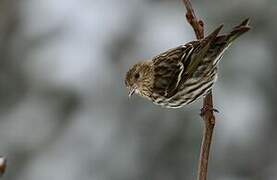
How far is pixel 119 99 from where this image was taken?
22.9 feet

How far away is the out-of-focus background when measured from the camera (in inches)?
263

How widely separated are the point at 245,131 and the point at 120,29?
5.38ft

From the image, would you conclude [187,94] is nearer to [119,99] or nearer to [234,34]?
[234,34]

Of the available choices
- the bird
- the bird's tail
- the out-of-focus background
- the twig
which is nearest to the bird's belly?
the bird

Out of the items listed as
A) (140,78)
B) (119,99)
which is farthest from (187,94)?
(119,99)

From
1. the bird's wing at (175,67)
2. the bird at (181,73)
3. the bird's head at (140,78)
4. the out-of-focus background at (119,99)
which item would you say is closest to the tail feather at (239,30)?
the bird at (181,73)

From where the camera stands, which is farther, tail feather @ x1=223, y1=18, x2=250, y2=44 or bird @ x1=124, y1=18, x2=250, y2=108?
bird @ x1=124, y1=18, x2=250, y2=108

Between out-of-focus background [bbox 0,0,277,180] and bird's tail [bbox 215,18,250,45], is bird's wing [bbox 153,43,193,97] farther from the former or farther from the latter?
out-of-focus background [bbox 0,0,277,180]

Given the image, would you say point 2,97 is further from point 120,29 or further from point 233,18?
point 233,18

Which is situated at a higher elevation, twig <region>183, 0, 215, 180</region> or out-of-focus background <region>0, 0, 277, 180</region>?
out-of-focus background <region>0, 0, 277, 180</region>

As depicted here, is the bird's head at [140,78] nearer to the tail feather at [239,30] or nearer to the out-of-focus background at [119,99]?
the tail feather at [239,30]

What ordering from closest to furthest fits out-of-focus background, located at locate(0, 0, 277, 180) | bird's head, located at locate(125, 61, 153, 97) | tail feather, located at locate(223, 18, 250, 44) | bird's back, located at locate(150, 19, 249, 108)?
tail feather, located at locate(223, 18, 250, 44), bird's back, located at locate(150, 19, 249, 108), bird's head, located at locate(125, 61, 153, 97), out-of-focus background, located at locate(0, 0, 277, 180)

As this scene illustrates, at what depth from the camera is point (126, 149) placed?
6.72m

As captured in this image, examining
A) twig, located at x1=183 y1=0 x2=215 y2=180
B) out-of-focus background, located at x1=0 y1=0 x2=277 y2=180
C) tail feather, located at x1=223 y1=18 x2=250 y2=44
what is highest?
out-of-focus background, located at x1=0 y1=0 x2=277 y2=180
